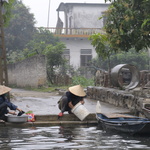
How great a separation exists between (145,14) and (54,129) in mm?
5794

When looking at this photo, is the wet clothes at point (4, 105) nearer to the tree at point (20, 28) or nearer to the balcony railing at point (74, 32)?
the balcony railing at point (74, 32)

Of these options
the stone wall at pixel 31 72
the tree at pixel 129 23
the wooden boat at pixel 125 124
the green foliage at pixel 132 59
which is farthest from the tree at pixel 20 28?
the wooden boat at pixel 125 124

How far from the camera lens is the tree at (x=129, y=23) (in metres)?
15.3

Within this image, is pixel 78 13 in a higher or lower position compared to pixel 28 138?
higher

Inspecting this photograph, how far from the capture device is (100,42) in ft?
61.3

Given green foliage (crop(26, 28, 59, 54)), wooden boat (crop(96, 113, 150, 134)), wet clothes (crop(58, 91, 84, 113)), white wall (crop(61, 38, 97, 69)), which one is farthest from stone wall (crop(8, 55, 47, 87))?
wooden boat (crop(96, 113, 150, 134))

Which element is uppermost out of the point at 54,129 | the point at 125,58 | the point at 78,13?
the point at 78,13

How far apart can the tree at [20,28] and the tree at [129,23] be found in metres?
27.9

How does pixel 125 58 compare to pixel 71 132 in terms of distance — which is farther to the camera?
pixel 125 58

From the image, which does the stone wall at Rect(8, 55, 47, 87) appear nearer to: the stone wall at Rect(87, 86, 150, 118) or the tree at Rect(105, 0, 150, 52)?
the stone wall at Rect(87, 86, 150, 118)

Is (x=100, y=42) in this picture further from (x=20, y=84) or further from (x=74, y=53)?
(x=74, y=53)

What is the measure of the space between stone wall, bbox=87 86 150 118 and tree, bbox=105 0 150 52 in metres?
2.12

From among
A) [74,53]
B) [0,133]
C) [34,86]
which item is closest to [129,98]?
[0,133]

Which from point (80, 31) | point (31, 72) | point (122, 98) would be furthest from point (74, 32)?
point (122, 98)
